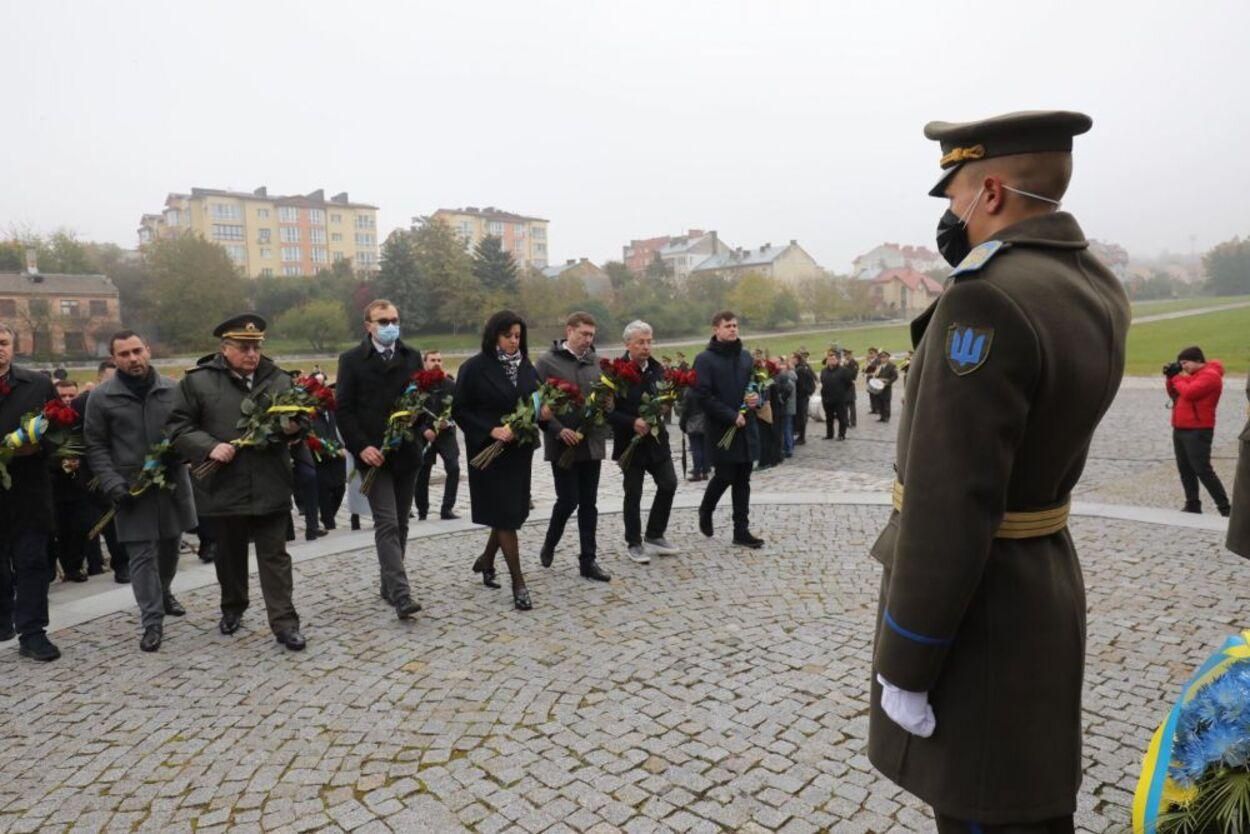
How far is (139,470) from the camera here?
20.9 feet

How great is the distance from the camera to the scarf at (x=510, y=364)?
7.06 metres

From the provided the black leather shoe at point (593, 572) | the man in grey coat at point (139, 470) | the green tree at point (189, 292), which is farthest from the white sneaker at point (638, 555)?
the green tree at point (189, 292)

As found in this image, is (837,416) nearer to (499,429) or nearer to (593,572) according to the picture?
(593,572)

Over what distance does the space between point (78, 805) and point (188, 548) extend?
20.2 feet

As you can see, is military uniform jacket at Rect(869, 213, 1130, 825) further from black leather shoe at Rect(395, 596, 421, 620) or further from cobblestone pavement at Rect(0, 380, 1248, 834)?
black leather shoe at Rect(395, 596, 421, 620)

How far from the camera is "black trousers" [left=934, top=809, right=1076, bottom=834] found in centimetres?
218

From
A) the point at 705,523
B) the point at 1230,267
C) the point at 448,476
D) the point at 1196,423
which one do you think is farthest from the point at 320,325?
the point at 1230,267

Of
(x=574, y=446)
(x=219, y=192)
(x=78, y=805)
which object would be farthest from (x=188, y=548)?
(x=219, y=192)

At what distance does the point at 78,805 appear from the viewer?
386cm

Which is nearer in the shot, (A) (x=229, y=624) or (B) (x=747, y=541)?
(A) (x=229, y=624)

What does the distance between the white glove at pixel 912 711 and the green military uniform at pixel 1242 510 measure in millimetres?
2942

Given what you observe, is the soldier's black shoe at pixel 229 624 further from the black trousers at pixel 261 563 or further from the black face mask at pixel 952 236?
the black face mask at pixel 952 236

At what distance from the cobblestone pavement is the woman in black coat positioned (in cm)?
59

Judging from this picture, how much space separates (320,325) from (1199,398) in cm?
4999
